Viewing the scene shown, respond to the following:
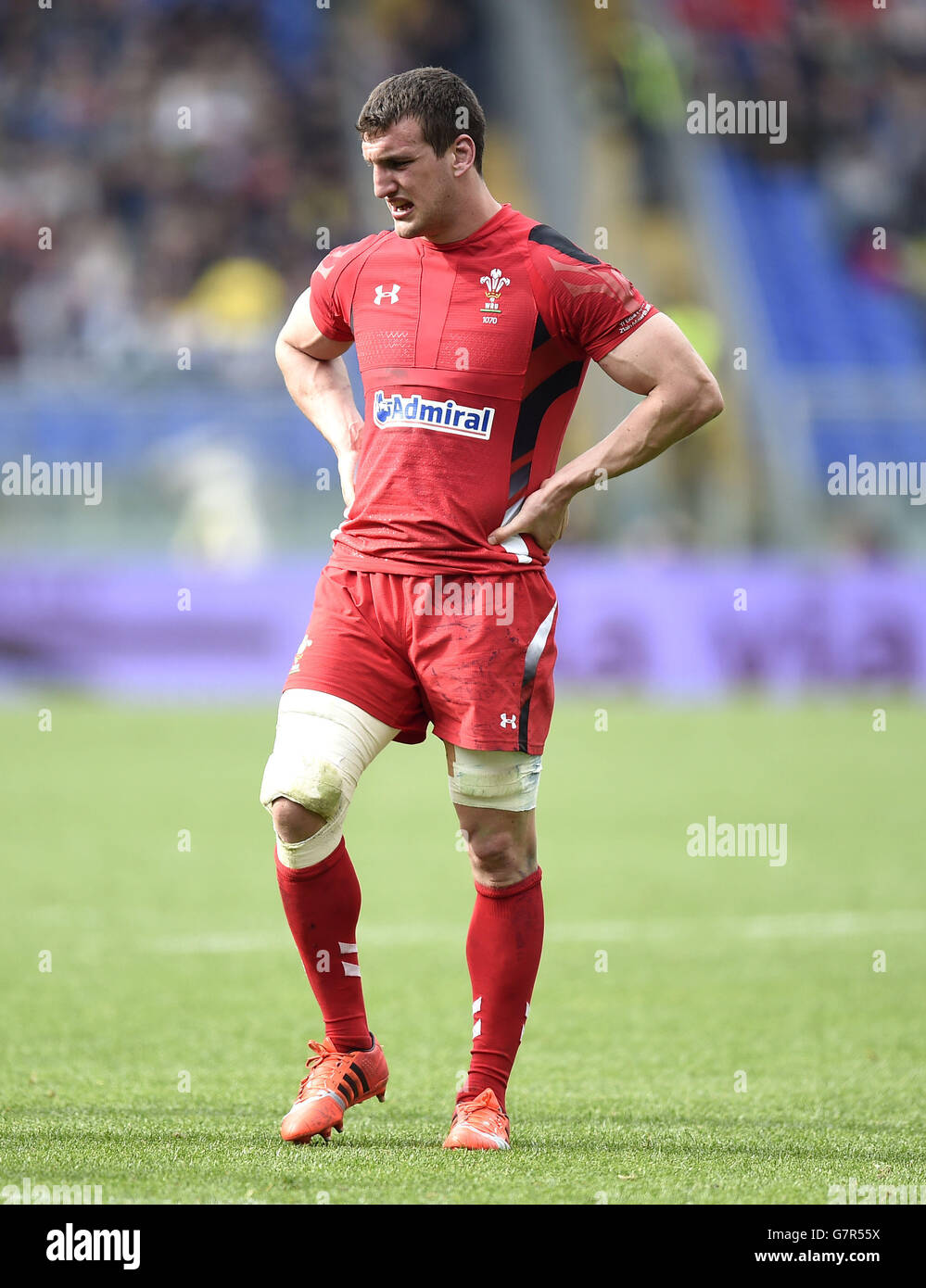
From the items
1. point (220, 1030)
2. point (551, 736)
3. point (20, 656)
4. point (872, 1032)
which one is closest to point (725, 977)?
point (872, 1032)

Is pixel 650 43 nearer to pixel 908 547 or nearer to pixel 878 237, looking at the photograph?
pixel 878 237

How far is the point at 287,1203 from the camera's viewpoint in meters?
3.42

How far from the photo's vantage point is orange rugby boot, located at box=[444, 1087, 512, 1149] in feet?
13.4

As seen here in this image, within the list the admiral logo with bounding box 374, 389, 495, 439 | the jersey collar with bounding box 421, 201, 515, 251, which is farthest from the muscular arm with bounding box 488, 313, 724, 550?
the jersey collar with bounding box 421, 201, 515, 251

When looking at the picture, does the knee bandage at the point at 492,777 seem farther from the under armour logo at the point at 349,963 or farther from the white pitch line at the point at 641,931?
the white pitch line at the point at 641,931

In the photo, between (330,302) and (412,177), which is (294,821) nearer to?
(330,302)

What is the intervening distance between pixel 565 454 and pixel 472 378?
16514 mm

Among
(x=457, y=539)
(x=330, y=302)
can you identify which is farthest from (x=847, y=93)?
(x=457, y=539)

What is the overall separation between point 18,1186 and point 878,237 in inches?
892

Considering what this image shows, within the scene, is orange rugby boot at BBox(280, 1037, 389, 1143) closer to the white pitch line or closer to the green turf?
the green turf

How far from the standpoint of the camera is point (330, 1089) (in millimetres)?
4250

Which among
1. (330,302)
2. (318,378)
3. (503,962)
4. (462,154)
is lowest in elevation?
(503,962)

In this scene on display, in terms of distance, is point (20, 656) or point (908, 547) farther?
point (908, 547)
